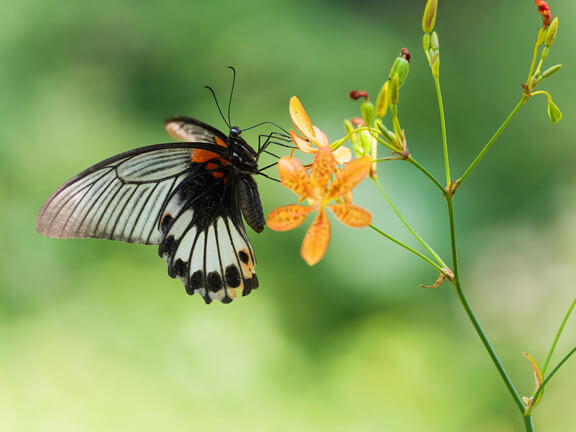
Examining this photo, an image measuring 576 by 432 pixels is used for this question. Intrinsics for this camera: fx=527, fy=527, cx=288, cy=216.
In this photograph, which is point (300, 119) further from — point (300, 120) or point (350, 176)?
point (350, 176)

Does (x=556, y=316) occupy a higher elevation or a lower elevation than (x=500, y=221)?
lower

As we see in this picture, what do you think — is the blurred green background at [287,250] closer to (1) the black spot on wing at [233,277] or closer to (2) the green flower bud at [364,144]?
(1) the black spot on wing at [233,277]

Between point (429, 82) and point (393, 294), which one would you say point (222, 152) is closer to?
point (393, 294)

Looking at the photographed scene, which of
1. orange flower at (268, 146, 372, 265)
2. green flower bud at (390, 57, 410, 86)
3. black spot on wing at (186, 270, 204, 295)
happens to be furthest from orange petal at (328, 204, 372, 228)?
black spot on wing at (186, 270, 204, 295)

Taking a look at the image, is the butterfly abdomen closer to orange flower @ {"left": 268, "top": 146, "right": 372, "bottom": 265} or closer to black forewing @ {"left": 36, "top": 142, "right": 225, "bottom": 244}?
black forewing @ {"left": 36, "top": 142, "right": 225, "bottom": 244}

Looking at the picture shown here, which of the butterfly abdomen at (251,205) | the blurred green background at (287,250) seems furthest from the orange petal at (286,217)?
the blurred green background at (287,250)

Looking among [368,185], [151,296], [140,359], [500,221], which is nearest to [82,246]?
[151,296]
